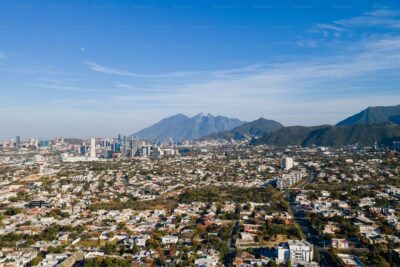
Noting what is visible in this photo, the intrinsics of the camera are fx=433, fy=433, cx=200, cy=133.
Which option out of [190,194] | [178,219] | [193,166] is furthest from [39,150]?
[178,219]

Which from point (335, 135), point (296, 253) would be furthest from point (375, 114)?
point (296, 253)

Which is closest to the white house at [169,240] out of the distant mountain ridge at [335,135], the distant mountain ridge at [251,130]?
the distant mountain ridge at [335,135]

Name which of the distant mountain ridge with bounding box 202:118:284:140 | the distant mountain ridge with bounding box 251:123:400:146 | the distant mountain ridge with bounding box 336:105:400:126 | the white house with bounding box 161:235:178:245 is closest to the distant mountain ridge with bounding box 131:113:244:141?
the distant mountain ridge with bounding box 202:118:284:140

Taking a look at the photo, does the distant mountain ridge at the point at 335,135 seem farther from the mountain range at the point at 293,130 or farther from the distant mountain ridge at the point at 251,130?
the distant mountain ridge at the point at 251,130

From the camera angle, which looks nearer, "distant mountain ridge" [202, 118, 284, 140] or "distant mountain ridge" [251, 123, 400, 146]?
"distant mountain ridge" [251, 123, 400, 146]

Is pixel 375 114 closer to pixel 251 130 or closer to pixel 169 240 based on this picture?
pixel 251 130

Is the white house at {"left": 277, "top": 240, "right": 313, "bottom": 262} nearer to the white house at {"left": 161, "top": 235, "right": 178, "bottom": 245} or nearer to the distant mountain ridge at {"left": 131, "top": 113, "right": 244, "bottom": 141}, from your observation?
the white house at {"left": 161, "top": 235, "right": 178, "bottom": 245}
